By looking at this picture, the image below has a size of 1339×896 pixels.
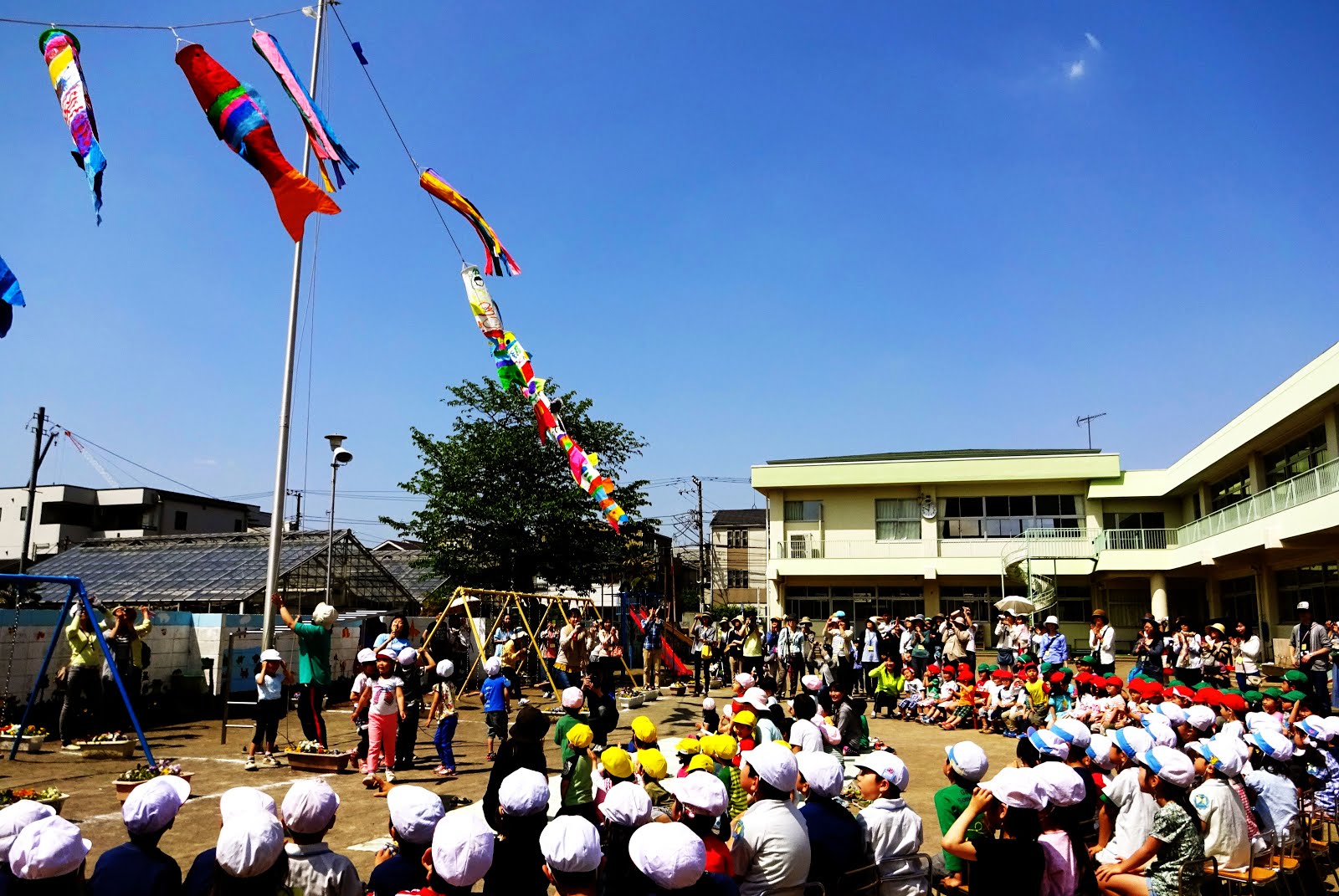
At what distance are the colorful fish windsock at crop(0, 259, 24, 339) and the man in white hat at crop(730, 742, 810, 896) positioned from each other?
25.5 feet

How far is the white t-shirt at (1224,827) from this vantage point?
5.53m

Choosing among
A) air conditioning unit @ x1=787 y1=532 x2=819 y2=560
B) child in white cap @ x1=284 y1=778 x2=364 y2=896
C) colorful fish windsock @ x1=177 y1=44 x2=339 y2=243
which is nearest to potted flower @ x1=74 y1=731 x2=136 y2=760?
colorful fish windsock @ x1=177 y1=44 x2=339 y2=243

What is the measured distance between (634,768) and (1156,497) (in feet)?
103

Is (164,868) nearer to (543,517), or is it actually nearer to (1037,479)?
(543,517)

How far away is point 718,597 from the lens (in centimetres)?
6191

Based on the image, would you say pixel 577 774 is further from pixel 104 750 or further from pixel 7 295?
pixel 104 750

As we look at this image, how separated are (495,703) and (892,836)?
7.44 metres

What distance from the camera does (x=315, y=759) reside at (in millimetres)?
10828

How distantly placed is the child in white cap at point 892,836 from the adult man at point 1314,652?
43.2ft

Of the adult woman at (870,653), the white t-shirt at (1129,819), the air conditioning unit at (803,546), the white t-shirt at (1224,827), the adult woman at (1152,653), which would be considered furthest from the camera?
the air conditioning unit at (803,546)

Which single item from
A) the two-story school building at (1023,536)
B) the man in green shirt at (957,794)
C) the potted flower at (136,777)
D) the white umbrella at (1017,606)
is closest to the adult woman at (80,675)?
the potted flower at (136,777)

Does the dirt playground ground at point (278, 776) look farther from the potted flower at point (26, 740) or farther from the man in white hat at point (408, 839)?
the man in white hat at point (408, 839)

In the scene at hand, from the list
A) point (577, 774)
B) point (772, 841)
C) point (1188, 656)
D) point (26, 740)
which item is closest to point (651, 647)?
point (1188, 656)

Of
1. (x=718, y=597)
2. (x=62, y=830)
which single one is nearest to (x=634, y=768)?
(x=62, y=830)
